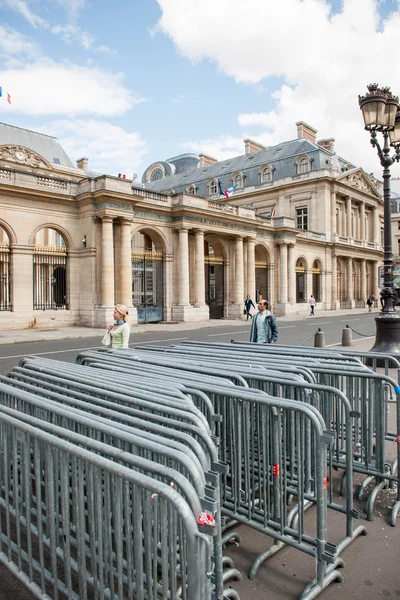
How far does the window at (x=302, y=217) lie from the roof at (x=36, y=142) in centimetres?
2279

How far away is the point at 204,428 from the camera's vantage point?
2652 mm

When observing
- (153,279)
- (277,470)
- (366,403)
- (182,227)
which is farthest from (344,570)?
(153,279)

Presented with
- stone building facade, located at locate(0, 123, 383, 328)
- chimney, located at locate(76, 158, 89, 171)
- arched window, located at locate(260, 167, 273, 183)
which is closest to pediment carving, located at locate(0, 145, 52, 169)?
stone building facade, located at locate(0, 123, 383, 328)

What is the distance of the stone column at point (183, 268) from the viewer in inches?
1070

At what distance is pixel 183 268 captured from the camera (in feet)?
89.3

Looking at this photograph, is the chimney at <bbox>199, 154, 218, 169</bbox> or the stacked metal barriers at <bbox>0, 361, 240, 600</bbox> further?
the chimney at <bbox>199, 154, 218, 169</bbox>

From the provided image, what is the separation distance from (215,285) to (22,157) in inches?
669

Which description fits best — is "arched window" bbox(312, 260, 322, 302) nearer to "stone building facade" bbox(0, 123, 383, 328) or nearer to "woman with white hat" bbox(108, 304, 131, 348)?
"stone building facade" bbox(0, 123, 383, 328)

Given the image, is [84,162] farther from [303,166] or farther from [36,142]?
[303,166]

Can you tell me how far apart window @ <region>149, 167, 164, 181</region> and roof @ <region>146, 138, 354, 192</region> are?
3.50 m

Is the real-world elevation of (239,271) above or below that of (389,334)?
above

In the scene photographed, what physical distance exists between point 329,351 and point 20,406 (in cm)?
362

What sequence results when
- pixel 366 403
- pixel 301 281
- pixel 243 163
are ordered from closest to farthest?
pixel 366 403
pixel 301 281
pixel 243 163

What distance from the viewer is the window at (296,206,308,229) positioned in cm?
4431
